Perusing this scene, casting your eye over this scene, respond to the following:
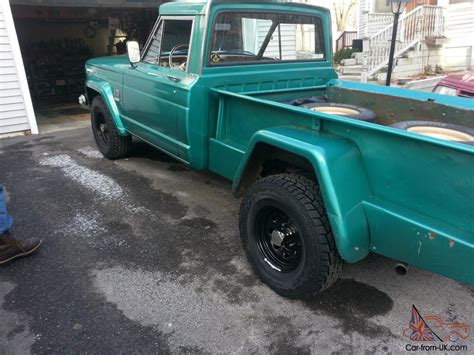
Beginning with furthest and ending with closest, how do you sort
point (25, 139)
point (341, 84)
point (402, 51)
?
1. point (402, 51)
2. point (25, 139)
3. point (341, 84)

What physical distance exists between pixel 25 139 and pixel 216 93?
4989 millimetres

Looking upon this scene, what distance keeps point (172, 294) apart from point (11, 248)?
1.37 meters

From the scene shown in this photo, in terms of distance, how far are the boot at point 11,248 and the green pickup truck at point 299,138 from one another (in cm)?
147

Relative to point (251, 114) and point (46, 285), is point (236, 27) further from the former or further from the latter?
point (46, 285)

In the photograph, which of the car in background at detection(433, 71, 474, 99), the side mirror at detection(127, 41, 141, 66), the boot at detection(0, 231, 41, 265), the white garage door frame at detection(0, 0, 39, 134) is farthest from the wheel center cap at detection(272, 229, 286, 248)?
the white garage door frame at detection(0, 0, 39, 134)

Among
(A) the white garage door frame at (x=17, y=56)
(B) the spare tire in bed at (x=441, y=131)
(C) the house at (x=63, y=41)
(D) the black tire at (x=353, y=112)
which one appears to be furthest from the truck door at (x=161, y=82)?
(C) the house at (x=63, y=41)

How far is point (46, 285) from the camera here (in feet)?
9.34

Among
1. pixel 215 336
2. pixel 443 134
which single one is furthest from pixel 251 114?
pixel 215 336

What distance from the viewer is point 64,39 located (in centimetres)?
1209

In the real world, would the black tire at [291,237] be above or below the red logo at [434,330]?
above

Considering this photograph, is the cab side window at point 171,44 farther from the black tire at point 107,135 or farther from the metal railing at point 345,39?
the metal railing at point 345,39

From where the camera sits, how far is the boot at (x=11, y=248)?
3.04 metres

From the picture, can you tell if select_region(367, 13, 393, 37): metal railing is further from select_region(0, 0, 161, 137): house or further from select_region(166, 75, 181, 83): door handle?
select_region(166, 75, 181, 83): door handle

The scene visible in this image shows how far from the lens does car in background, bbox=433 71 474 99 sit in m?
4.23
